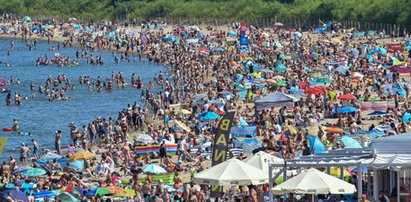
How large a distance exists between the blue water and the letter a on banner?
18.7m

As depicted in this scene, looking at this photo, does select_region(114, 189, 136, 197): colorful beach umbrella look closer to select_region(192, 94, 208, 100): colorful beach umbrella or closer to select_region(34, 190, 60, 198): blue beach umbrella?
select_region(34, 190, 60, 198): blue beach umbrella

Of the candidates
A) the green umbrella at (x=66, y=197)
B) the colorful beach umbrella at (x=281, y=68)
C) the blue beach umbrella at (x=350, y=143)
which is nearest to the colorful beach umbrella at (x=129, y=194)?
the green umbrella at (x=66, y=197)

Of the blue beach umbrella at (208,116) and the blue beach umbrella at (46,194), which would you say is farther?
the blue beach umbrella at (208,116)

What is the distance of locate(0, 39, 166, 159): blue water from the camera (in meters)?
50.4

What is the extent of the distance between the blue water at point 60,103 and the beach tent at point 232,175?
19.0 metres

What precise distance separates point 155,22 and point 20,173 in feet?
250

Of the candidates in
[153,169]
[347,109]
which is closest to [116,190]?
[153,169]

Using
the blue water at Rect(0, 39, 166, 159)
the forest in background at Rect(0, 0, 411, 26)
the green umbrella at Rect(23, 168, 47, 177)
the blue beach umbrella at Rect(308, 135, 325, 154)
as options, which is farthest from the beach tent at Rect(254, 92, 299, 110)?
the forest in background at Rect(0, 0, 411, 26)

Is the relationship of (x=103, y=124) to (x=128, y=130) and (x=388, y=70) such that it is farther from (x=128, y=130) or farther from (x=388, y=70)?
(x=388, y=70)

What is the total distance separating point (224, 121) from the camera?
A: 2464 cm

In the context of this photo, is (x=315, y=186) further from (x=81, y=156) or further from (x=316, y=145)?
(x=81, y=156)

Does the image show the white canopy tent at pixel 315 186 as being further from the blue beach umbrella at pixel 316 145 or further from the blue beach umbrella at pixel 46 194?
the blue beach umbrella at pixel 316 145

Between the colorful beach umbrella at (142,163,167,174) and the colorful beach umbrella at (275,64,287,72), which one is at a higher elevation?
the colorful beach umbrella at (142,163,167,174)

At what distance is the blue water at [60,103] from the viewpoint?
5041 centimetres
